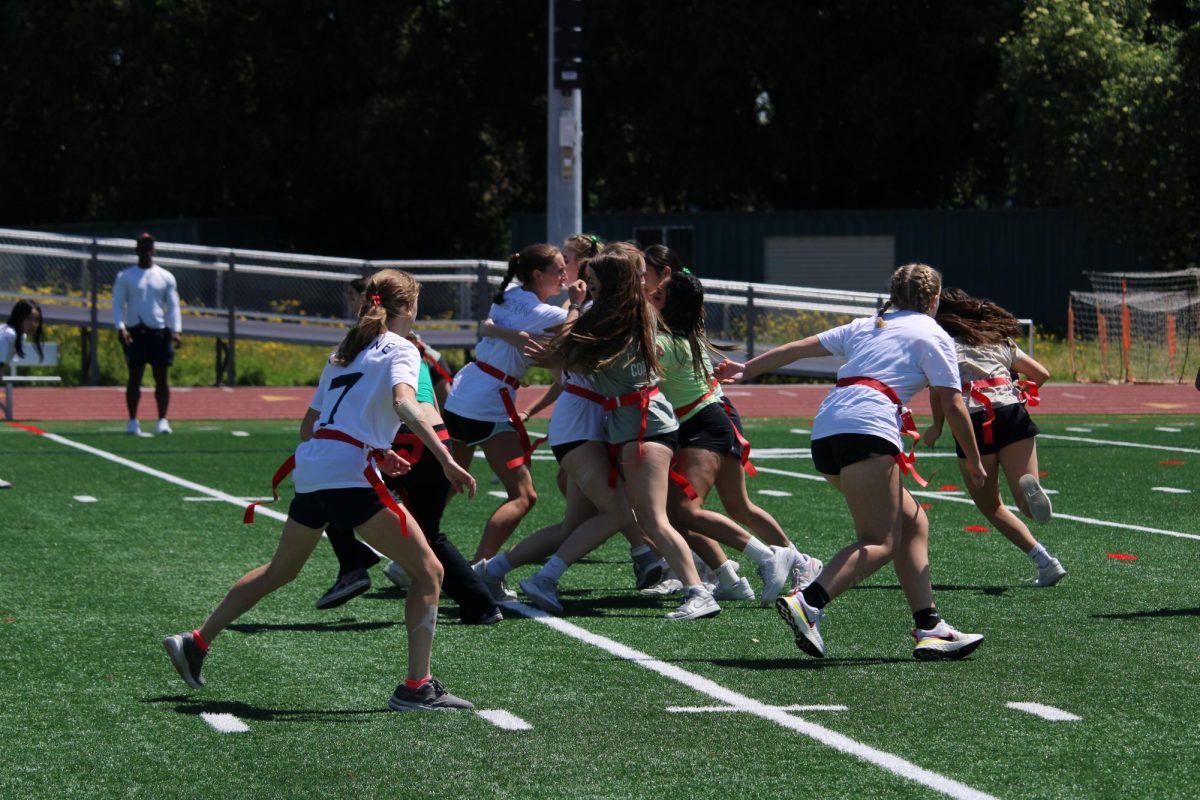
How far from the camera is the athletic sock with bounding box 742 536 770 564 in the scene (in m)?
8.94

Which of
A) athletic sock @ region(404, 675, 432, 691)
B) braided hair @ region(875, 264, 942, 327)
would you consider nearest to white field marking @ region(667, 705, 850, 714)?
athletic sock @ region(404, 675, 432, 691)

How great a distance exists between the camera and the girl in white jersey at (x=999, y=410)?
31.9 feet

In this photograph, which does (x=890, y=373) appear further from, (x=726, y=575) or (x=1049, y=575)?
(x=1049, y=575)

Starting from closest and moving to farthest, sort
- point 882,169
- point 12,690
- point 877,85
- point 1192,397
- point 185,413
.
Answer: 1. point 12,690
2. point 185,413
3. point 1192,397
4. point 877,85
5. point 882,169

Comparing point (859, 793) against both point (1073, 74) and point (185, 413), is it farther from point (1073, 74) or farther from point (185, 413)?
point (1073, 74)

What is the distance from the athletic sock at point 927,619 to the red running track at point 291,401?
14.9 m

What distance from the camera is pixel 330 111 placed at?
1751 inches

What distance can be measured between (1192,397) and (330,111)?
24.7 meters

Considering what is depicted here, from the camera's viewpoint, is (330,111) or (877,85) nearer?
(877,85)

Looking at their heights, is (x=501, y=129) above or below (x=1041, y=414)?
above

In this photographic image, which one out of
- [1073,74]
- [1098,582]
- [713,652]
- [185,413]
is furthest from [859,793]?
[1073,74]

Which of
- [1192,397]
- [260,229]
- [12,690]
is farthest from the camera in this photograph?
[260,229]

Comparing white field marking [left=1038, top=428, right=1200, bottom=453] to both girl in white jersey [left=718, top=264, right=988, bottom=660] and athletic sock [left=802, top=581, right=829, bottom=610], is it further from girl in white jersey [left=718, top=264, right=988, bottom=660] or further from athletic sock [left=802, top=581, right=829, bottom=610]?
athletic sock [left=802, top=581, right=829, bottom=610]

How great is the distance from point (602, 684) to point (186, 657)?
61.0 inches
